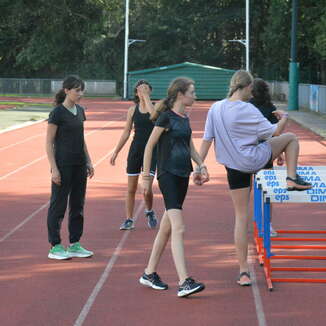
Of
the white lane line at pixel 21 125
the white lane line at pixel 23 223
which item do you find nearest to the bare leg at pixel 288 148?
the white lane line at pixel 23 223

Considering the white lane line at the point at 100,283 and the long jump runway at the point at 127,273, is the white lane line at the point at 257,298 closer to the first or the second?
the long jump runway at the point at 127,273

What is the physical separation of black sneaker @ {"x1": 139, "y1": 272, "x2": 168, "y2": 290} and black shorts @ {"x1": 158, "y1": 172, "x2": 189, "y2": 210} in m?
0.68

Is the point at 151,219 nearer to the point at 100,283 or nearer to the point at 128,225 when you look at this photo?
the point at 128,225

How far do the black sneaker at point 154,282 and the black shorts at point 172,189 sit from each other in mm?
677

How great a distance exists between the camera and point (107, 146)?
24125 mm

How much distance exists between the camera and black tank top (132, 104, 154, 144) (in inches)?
425

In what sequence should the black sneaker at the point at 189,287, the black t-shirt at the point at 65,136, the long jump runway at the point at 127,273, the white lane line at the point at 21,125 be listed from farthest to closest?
the white lane line at the point at 21,125 < the black t-shirt at the point at 65,136 < the black sneaker at the point at 189,287 < the long jump runway at the point at 127,273

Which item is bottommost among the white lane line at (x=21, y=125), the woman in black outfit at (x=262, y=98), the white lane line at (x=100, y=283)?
the white lane line at (x=100, y=283)

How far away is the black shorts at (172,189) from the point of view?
7.65 meters

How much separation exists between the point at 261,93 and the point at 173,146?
2.65 metres

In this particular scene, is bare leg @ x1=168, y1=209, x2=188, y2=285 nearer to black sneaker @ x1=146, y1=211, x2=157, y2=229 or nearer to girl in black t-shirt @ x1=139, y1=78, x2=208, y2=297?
girl in black t-shirt @ x1=139, y1=78, x2=208, y2=297

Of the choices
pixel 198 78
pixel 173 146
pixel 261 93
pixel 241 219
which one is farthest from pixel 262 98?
pixel 198 78

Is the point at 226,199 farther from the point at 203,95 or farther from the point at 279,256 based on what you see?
the point at 203,95

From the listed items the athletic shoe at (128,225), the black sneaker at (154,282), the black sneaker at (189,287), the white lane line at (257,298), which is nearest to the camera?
the white lane line at (257,298)
